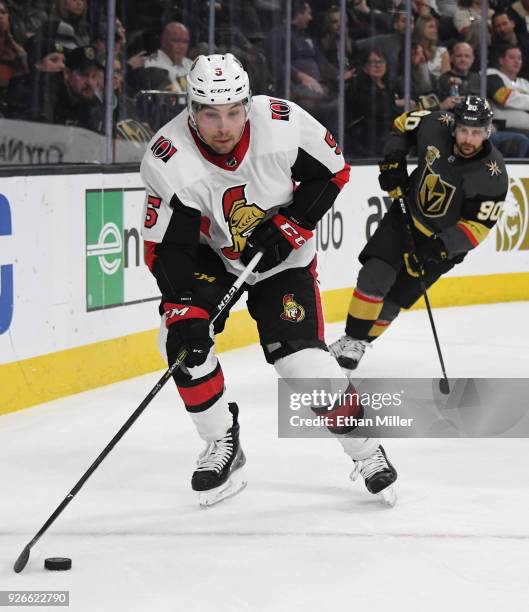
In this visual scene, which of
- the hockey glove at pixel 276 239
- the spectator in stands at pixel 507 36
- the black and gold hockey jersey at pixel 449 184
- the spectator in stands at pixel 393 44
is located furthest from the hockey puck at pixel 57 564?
the spectator in stands at pixel 507 36

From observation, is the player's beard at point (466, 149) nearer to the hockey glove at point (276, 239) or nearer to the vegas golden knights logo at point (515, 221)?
the hockey glove at point (276, 239)

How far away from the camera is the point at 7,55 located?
553cm

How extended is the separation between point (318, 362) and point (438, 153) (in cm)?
204

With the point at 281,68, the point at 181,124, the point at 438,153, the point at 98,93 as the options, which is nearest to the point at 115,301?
the point at 98,93

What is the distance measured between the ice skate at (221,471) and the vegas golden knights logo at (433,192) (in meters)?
1.86

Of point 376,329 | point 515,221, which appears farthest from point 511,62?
point 376,329

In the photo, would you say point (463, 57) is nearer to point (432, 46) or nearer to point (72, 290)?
point (432, 46)

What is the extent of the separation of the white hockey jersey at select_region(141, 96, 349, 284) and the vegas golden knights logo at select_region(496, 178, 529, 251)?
15.6 feet

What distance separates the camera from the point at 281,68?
7.43 metres

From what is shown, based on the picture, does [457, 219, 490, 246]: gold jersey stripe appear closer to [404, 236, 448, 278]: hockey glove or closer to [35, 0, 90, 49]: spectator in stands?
[404, 236, 448, 278]: hockey glove

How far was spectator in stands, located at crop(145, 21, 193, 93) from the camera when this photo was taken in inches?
252

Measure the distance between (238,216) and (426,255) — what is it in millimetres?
1800

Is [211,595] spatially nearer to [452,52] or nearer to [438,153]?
[438,153]

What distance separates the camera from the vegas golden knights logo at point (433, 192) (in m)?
5.21
